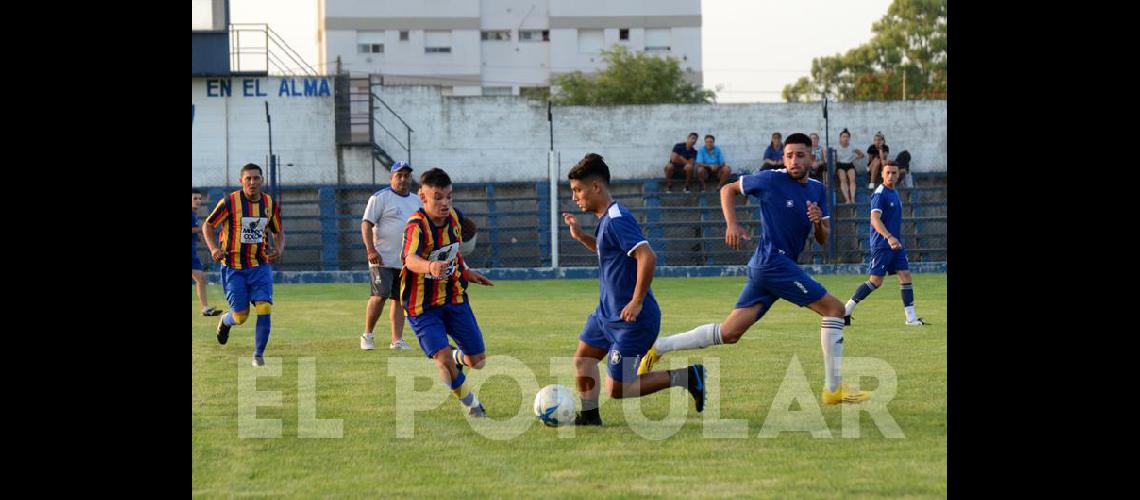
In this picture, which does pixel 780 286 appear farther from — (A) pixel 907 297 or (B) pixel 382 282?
(A) pixel 907 297

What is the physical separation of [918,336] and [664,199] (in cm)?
1508

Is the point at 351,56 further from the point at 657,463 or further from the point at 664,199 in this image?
the point at 657,463

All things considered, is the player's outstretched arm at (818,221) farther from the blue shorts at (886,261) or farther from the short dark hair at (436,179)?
the blue shorts at (886,261)

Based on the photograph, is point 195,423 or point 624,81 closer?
point 195,423

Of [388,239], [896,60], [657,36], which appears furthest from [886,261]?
[657,36]

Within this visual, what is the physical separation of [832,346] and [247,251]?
18.1 ft

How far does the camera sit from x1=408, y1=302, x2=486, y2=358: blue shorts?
28.6 ft

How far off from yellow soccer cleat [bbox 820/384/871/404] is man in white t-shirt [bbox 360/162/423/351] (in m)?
5.32

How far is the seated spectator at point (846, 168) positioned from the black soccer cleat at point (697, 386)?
1924cm

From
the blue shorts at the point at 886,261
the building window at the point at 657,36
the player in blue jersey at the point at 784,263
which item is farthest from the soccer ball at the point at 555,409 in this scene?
the building window at the point at 657,36

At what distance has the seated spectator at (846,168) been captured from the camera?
27.0 meters
